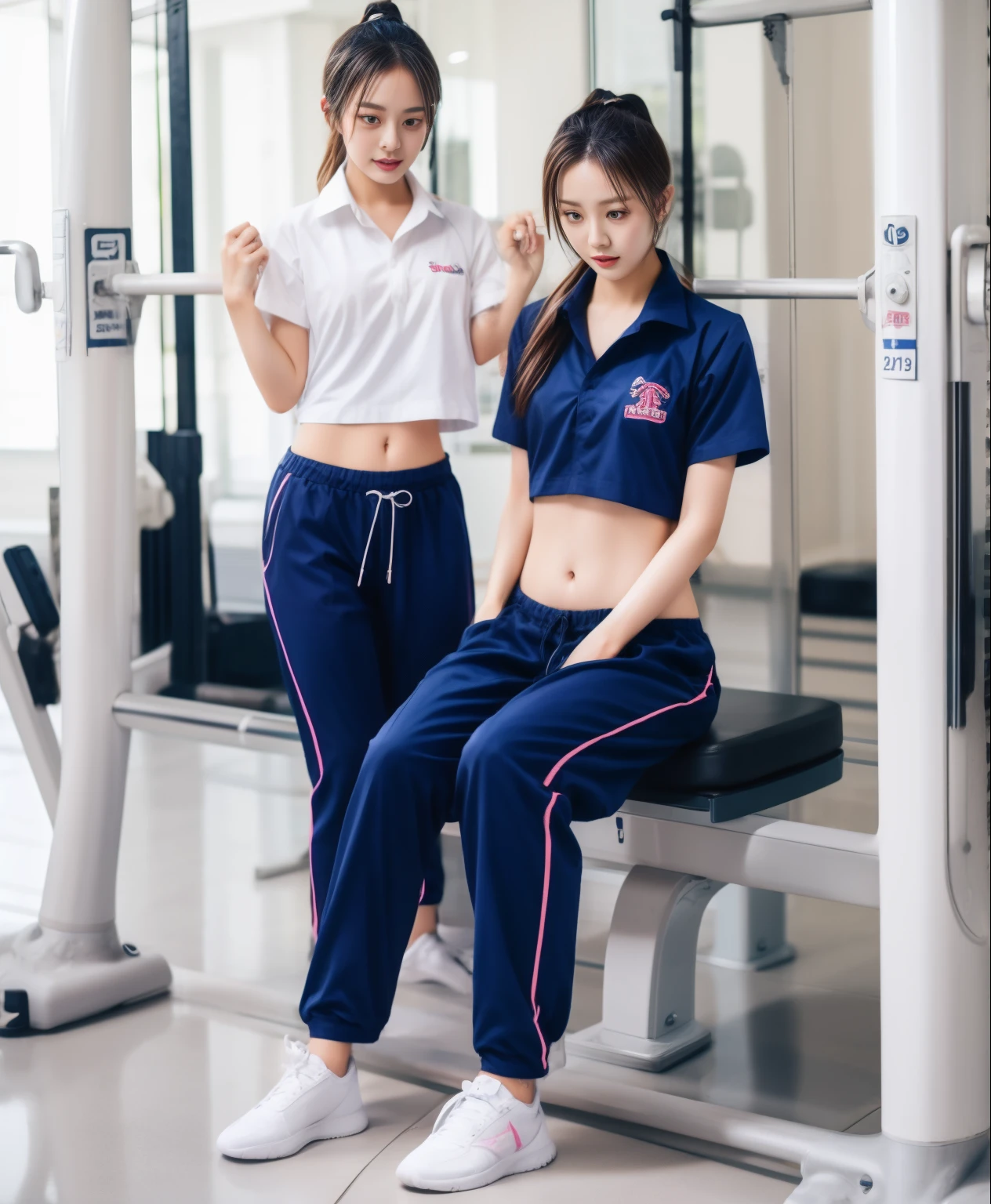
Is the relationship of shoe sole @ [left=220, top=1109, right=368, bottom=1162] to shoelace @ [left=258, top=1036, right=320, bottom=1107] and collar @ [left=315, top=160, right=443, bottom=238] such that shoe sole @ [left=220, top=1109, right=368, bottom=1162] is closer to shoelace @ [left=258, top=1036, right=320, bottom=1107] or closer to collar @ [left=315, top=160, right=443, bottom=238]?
shoelace @ [left=258, top=1036, right=320, bottom=1107]

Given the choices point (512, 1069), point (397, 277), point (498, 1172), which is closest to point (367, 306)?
point (397, 277)

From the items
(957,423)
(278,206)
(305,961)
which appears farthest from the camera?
(278,206)

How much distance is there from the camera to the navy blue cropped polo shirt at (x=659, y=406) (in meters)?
2.04

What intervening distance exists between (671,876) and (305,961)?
923mm

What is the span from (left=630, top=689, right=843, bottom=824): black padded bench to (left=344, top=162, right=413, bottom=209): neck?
35.9 inches

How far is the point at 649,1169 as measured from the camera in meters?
2.05

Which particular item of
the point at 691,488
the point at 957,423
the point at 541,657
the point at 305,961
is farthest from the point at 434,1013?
the point at 957,423

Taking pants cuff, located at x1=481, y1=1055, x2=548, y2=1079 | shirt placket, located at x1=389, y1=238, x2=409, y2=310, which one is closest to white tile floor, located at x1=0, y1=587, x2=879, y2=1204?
pants cuff, located at x1=481, y1=1055, x2=548, y2=1079

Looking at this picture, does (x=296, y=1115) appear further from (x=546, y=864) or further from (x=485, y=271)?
(x=485, y=271)

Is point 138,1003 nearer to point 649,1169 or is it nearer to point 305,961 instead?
point 305,961

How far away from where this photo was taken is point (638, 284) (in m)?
2.14

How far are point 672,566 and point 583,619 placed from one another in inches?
5.9

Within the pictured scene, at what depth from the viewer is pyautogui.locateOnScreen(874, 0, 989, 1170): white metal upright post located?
1.72 m

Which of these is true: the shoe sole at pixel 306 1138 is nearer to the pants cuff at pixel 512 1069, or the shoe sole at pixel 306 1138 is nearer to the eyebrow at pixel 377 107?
the pants cuff at pixel 512 1069
